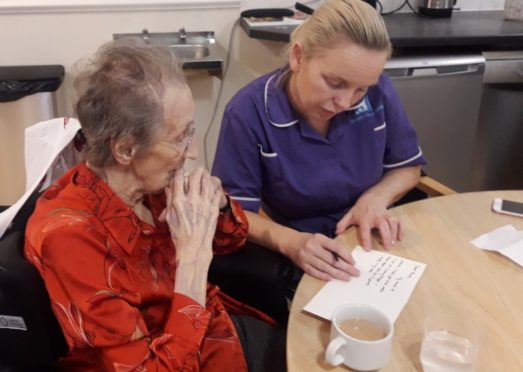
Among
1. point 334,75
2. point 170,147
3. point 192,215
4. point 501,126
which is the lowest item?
point 501,126

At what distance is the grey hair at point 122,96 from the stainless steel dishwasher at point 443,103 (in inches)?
64.3

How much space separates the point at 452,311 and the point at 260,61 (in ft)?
6.87

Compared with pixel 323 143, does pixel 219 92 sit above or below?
below

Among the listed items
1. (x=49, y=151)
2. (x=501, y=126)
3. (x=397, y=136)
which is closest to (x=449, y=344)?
(x=397, y=136)

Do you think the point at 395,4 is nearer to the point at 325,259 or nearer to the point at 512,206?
the point at 512,206

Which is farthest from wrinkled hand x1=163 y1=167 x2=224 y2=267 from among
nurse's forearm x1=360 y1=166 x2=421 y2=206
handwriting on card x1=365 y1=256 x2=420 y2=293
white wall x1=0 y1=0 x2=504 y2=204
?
white wall x1=0 y1=0 x2=504 y2=204

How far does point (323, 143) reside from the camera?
1533 mm

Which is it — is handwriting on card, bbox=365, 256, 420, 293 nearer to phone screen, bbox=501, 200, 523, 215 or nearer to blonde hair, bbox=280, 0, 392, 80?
phone screen, bbox=501, 200, 523, 215

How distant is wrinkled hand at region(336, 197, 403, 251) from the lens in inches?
50.7

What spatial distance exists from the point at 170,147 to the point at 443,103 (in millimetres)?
1888

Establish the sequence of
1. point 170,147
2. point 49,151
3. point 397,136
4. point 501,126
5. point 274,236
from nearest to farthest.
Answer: point 170,147 → point 49,151 → point 274,236 → point 397,136 → point 501,126

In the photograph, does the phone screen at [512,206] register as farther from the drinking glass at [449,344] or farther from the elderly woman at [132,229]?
the elderly woman at [132,229]

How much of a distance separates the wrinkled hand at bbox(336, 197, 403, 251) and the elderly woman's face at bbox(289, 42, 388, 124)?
26 centimetres

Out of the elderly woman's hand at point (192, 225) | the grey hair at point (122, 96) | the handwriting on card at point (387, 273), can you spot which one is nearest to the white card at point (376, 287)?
the handwriting on card at point (387, 273)
